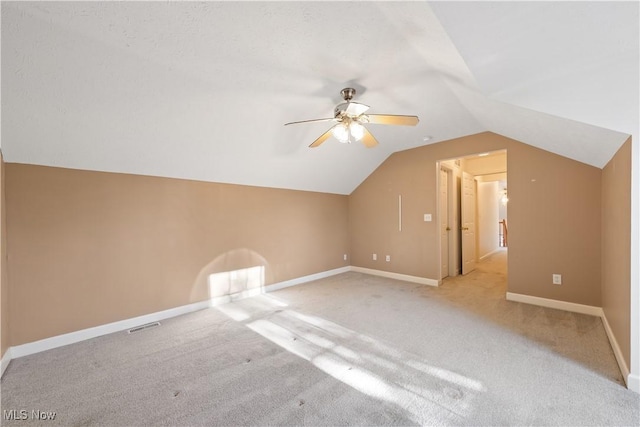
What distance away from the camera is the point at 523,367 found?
211cm

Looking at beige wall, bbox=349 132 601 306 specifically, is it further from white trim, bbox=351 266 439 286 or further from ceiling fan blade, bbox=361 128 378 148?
ceiling fan blade, bbox=361 128 378 148

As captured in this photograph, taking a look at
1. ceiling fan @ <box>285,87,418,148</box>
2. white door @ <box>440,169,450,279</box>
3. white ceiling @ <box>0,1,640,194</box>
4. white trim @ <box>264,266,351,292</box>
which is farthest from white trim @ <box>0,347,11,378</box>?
white door @ <box>440,169,450,279</box>

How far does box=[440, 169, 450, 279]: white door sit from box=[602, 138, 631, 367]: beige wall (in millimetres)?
2174

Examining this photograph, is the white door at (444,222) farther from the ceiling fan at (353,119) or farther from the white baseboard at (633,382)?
the white baseboard at (633,382)

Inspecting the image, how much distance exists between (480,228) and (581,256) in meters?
3.89

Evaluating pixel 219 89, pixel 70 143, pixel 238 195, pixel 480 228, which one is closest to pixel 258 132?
pixel 219 89

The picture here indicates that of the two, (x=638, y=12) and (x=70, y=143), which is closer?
(x=638, y=12)

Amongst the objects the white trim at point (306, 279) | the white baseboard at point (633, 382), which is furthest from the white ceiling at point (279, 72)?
the white trim at point (306, 279)

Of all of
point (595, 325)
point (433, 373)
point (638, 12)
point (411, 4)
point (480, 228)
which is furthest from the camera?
point (480, 228)

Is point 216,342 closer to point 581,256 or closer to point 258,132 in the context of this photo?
point 258,132

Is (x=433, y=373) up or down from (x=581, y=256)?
down

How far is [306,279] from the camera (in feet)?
16.3

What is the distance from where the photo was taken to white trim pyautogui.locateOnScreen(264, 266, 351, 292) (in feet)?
14.5

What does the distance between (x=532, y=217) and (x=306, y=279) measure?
3.75 metres
